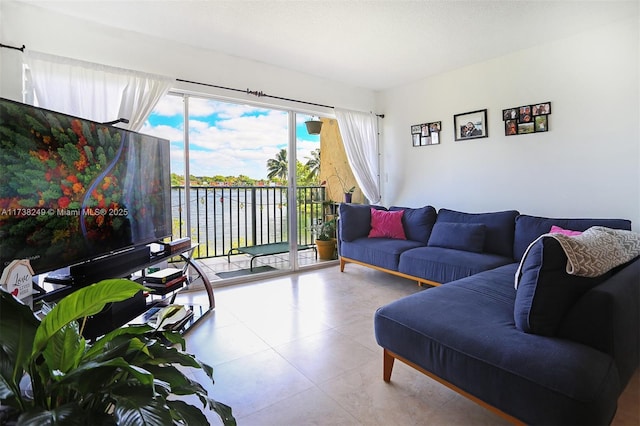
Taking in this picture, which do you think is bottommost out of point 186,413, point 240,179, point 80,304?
point 186,413

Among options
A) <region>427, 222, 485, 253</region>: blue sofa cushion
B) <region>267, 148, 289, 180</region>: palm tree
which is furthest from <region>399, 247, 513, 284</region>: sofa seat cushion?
<region>267, 148, 289, 180</region>: palm tree

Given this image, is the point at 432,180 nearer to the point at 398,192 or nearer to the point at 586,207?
the point at 398,192

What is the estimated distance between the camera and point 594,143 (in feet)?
9.53

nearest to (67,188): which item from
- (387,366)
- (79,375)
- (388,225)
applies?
(79,375)

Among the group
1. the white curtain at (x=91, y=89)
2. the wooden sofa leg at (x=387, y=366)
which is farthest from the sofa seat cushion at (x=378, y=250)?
the white curtain at (x=91, y=89)

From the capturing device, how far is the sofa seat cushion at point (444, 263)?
2.78m

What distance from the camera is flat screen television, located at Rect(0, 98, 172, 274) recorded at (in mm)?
1500

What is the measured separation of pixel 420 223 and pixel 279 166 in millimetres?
1990

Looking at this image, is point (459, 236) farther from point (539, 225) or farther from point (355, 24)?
point (355, 24)

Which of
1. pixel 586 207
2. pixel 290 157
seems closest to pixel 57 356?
pixel 290 157

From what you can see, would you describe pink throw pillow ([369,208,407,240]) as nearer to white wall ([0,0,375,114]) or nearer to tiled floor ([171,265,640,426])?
tiled floor ([171,265,640,426])

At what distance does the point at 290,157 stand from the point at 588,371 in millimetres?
3484

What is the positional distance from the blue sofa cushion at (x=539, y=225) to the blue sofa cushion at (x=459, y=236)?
301mm

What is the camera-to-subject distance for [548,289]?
1304 mm
